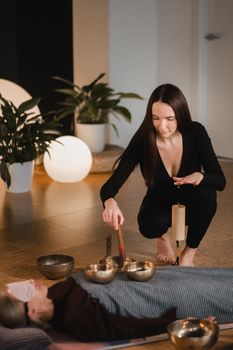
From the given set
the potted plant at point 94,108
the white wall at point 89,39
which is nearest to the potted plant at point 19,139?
the potted plant at point 94,108

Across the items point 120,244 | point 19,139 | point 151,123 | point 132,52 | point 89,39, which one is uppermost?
point 89,39

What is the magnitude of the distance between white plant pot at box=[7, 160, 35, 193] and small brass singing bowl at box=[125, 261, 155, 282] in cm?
201

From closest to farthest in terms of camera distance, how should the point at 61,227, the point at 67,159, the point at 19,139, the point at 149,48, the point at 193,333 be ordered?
the point at 193,333, the point at 61,227, the point at 19,139, the point at 67,159, the point at 149,48

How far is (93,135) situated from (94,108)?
0.20m

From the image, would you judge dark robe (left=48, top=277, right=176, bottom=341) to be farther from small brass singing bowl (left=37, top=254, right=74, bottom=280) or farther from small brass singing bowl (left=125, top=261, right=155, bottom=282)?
small brass singing bowl (left=37, top=254, right=74, bottom=280)

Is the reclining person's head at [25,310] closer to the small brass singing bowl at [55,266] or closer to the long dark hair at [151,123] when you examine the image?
the small brass singing bowl at [55,266]

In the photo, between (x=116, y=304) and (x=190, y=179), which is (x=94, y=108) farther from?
(x=116, y=304)

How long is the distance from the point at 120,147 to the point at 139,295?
3.10m

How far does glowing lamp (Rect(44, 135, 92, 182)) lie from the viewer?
4.66m

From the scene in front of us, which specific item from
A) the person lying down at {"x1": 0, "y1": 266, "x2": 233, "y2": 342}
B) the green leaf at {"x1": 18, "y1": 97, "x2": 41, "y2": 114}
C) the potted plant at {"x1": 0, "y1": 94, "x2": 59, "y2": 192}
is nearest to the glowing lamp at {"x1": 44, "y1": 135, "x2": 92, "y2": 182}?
the potted plant at {"x1": 0, "y1": 94, "x2": 59, "y2": 192}

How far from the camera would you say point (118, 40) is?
5461mm

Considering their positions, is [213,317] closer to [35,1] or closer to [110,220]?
[110,220]

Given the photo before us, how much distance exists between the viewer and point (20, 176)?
4.46m

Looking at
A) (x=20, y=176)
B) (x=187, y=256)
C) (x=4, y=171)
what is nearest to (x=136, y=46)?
(x=20, y=176)
